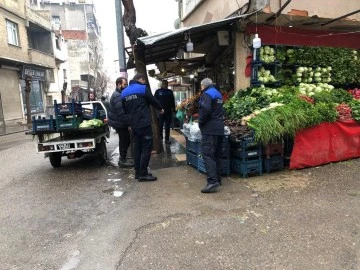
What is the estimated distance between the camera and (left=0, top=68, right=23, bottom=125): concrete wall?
2206cm

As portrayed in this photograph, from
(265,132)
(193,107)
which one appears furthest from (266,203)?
(193,107)

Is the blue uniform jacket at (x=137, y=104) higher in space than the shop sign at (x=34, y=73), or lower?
lower

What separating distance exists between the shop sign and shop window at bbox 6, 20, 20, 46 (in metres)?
1.93

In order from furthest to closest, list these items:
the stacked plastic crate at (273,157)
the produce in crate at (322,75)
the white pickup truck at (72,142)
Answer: the produce in crate at (322,75) < the white pickup truck at (72,142) < the stacked plastic crate at (273,157)

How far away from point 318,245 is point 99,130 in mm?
5971

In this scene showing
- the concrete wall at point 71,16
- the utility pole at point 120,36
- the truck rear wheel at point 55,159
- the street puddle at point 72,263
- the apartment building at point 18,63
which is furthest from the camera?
the concrete wall at point 71,16

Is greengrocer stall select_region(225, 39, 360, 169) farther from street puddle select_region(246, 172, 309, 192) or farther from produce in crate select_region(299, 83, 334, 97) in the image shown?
street puddle select_region(246, 172, 309, 192)

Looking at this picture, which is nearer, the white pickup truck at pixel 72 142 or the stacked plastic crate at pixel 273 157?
the stacked plastic crate at pixel 273 157

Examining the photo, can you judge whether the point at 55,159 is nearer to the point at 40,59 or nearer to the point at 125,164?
the point at 125,164

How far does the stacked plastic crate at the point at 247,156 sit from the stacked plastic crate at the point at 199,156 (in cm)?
17

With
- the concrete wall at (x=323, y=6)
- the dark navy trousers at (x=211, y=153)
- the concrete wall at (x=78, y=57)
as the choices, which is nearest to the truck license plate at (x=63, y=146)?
the dark navy trousers at (x=211, y=153)

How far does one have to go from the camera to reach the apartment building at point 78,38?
4638cm

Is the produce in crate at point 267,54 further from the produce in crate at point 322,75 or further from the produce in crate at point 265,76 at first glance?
the produce in crate at point 322,75

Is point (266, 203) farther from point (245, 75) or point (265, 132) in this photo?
point (245, 75)
